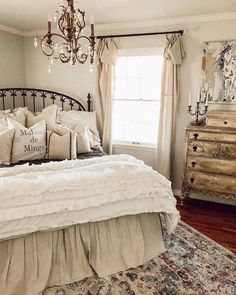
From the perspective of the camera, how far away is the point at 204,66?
128 inches

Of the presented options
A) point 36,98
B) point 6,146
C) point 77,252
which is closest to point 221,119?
point 77,252

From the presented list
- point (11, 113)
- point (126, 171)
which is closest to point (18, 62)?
point (11, 113)

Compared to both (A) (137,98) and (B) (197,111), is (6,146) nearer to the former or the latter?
(A) (137,98)

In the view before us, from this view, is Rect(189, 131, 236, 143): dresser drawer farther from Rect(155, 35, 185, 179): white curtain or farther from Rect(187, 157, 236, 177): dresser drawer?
Rect(155, 35, 185, 179): white curtain

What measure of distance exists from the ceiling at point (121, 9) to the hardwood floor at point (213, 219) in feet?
7.75

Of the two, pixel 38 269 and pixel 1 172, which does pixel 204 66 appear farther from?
pixel 38 269


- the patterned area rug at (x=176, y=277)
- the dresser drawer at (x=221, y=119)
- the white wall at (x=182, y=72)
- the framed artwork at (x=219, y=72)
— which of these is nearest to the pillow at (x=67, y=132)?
the white wall at (x=182, y=72)

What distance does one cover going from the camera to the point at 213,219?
3027 mm

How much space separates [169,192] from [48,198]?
38.4 inches

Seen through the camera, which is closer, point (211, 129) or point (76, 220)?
point (76, 220)

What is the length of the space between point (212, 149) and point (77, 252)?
195 centimetres

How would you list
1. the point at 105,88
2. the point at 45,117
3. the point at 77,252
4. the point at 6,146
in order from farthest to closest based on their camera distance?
the point at 105,88, the point at 45,117, the point at 6,146, the point at 77,252

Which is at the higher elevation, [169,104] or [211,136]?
[169,104]

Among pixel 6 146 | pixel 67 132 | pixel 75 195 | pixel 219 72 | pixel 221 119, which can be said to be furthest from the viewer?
pixel 219 72
